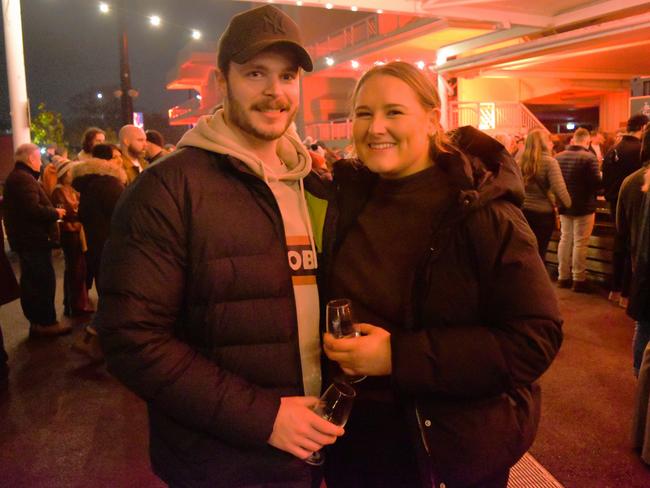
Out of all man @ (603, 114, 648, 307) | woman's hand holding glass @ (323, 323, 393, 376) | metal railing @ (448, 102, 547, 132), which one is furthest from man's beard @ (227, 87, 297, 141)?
metal railing @ (448, 102, 547, 132)

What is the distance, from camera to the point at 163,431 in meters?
1.59

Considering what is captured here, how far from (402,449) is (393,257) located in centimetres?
61

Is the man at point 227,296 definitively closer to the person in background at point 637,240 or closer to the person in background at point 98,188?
the person in background at point 637,240

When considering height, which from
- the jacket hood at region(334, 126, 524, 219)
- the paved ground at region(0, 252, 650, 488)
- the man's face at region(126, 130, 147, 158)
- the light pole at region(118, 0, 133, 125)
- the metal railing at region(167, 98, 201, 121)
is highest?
the metal railing at region(167, 98, 201, 121)

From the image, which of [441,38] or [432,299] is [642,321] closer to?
[432,299]

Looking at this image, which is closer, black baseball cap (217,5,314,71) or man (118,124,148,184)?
black baseball cap (217,5,314,71)

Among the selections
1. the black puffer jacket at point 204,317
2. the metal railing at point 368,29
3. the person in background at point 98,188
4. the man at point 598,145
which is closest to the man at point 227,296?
the black puffer jacket at point 204,317

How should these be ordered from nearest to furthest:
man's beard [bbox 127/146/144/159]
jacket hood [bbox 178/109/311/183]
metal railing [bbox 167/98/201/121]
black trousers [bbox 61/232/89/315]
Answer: jacket hood [bbox 178/109/311/183] → man's beard [bbox 127/146/144/159] → black trousers [bbox 61/232/89/315] → metal railing [bbox 167/98/201/121]

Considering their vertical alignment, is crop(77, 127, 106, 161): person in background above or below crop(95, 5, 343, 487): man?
above

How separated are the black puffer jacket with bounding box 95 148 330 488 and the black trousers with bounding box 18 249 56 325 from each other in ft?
16.8

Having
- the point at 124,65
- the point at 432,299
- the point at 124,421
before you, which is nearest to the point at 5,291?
the point at 124,421

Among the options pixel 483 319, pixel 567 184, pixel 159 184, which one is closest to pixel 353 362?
pixel 483 319

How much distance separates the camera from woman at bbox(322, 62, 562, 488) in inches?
59.5

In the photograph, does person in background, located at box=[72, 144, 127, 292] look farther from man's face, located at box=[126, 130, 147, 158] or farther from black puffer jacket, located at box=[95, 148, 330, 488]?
black puffer jacket, located at box=[95, 148, 330, 488]
